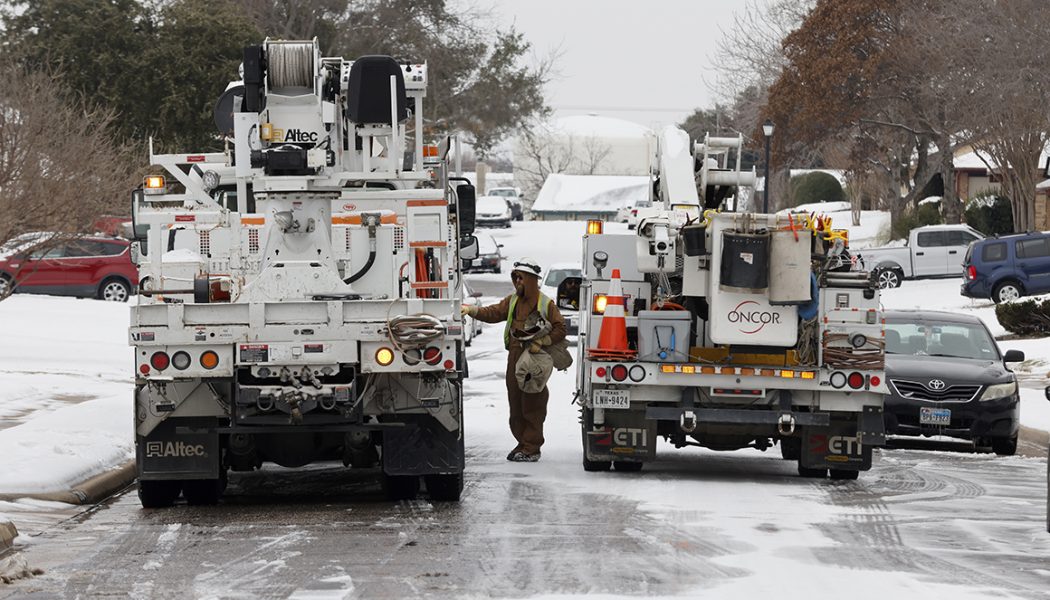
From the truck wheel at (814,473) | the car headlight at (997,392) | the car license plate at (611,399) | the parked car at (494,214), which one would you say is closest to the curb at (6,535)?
the car license plate at (611,399)

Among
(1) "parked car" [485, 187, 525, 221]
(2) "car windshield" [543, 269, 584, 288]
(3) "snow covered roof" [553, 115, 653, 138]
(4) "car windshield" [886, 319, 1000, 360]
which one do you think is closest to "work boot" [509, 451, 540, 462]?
(4) "car windshield" [886, 319, 1000, 360]

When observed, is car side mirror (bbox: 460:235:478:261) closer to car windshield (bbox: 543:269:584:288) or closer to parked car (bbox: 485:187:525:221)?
car windshield (bbox: 543:269:584:288)

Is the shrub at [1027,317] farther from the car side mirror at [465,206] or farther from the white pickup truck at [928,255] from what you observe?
the car side mirror at [465,206]

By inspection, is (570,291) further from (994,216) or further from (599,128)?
(599,128)

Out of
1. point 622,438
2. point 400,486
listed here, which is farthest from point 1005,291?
point 400,486

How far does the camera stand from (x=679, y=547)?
33.6 ft

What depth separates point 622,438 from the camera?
14.0 m

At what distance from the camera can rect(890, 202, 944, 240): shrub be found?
57438 mm

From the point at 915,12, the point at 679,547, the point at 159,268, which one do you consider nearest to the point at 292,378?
the point at 159,268

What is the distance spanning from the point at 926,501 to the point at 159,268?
6171 mm

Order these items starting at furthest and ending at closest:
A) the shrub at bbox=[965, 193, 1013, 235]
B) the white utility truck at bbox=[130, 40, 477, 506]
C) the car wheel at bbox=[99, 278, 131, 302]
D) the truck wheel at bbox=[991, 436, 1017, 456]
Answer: the shrub at bbox=[965, 193, 1013, 235]
the car wheel at bbox=[99, 278, 131, 302]
the truck wheel at bbox=[991, 436, 1017, 456]
the white utility truck at bbox=[130, 40, 477, 506]

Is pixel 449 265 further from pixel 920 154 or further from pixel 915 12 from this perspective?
pixel 920 154

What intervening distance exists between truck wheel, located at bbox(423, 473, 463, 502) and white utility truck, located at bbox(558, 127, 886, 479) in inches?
72.7

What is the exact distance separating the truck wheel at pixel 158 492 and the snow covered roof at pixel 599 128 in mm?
110794
